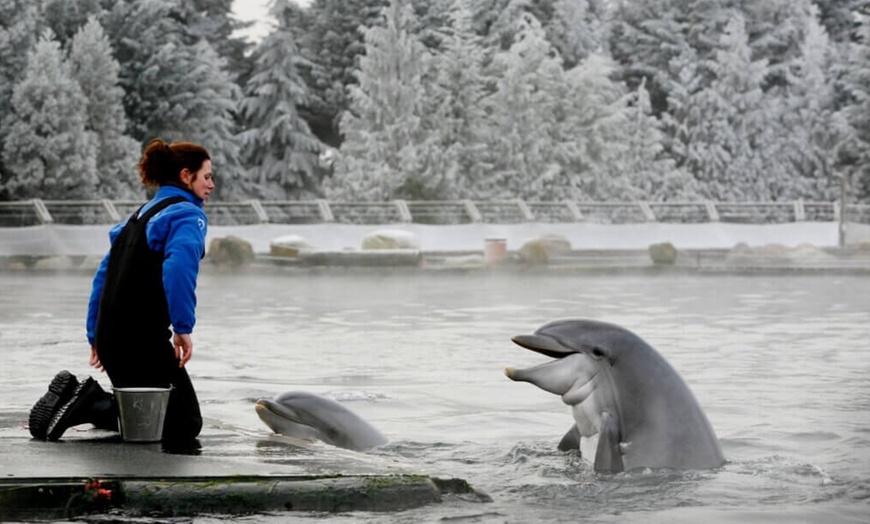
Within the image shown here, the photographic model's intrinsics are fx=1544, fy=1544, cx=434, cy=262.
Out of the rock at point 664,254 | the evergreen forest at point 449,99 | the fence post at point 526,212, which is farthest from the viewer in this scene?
the evergreen forest at point 449,99

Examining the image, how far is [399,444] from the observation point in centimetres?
834

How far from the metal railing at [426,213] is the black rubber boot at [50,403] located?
29.6 m

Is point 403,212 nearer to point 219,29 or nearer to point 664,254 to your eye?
point 664,254

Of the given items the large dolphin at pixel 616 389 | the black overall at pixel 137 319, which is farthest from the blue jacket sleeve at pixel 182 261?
the large dolphin at pixel 616 389

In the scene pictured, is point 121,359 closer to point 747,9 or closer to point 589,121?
point 589,121

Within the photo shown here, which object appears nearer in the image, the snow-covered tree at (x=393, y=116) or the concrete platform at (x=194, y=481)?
the concrete platform at (x=194, y=481)

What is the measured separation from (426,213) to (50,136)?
11.4 m

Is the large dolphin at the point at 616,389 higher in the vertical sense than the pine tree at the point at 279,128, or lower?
lower

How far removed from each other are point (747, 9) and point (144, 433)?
194ft

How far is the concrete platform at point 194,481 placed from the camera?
569 cm

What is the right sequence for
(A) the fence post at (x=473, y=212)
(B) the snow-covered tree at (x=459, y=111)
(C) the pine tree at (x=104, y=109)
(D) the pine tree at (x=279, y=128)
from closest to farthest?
(A) the fence post at (x=473, y=212)
(C) the pine tree at (x=104, y=109)
(B) the snow-covered tree at (x=459, y=111)
(D) the pine tree at (x=279, y=128)

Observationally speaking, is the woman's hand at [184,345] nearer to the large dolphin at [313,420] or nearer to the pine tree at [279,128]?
the large dolphin at [313,420]

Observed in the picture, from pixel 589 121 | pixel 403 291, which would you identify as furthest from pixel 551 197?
pixel 403 291

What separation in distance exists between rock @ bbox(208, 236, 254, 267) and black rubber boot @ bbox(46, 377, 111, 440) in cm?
2551
